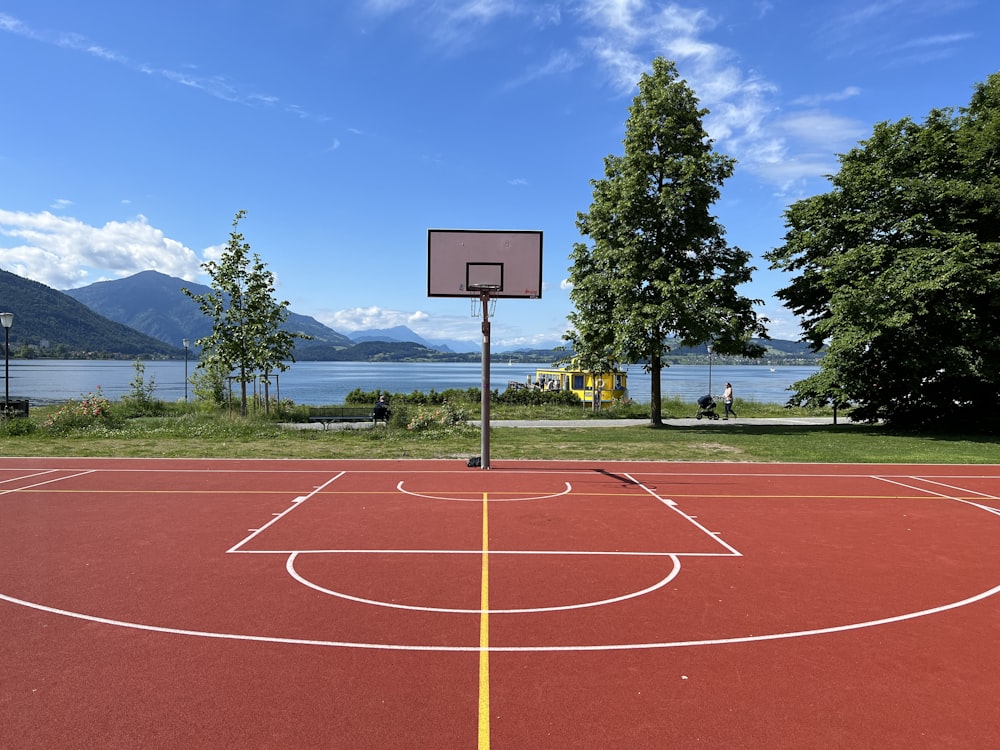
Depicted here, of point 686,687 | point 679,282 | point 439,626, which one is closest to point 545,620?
point 439,626

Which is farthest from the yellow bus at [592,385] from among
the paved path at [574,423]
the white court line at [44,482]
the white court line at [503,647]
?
the white court line at [503,647]

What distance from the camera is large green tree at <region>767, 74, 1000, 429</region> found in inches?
843

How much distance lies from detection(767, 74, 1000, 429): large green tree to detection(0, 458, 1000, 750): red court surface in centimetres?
1199

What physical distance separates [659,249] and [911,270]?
28.4 ft

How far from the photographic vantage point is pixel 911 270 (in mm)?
21359

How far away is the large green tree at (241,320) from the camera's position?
25.3m

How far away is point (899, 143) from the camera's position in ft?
78.3

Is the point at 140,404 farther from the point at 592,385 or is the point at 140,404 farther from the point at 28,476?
the point at 592,385

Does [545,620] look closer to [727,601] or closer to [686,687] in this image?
[686,687]

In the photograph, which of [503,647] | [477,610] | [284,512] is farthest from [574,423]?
[503,647]

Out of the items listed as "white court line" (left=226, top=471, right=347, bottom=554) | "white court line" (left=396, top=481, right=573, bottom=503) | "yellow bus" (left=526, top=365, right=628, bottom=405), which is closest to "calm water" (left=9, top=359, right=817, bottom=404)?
"yellow bus" (left=526, top=365, right=628, bottom=405)

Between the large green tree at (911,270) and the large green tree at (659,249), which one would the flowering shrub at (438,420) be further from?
the large green tree at (911,270)

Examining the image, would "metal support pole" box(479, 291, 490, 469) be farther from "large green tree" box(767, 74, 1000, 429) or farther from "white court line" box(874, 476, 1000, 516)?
"large green tree" box(767, 74, 1000, 429)

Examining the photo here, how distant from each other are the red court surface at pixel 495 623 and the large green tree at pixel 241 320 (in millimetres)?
13647
